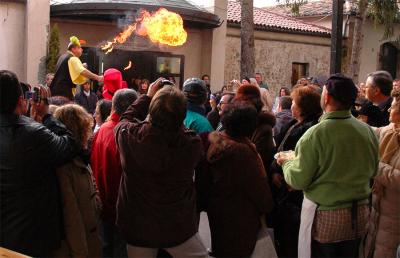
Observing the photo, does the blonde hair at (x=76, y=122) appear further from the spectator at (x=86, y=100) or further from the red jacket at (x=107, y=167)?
the spectator at (x=86, y=100)

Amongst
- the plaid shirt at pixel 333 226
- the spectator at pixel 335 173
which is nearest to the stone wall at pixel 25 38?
the spectator at pixel 335 173

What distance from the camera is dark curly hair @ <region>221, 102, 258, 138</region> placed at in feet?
12.8

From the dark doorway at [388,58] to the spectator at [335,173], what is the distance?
2159cm

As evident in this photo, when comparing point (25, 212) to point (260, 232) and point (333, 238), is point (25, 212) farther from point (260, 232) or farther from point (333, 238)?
point (333, 238)

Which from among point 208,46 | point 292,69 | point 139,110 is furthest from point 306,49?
point 139,110

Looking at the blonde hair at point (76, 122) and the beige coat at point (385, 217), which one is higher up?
the blonde hair at point (76, 122)

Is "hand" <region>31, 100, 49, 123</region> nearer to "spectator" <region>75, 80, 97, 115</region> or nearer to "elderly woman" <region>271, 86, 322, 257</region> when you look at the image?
"elderly woman" <region>271, 86, 322, 257</region>

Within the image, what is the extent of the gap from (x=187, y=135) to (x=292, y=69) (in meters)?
17.8

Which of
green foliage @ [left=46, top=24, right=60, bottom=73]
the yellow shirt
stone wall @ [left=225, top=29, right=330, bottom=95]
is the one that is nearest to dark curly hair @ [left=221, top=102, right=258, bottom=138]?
the yellow shirt

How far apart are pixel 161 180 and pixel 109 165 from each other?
0.86 metres

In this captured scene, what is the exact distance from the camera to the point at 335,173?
362 centimetres

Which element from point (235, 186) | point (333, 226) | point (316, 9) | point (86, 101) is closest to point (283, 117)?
point (235, 186)

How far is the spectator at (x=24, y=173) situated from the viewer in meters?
3.27

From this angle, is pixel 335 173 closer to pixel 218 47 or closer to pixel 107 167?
pixel 107 167
